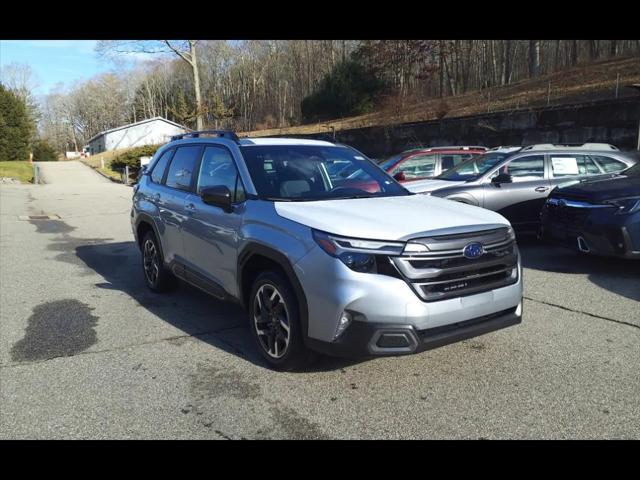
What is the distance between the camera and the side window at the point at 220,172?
15.0 ft

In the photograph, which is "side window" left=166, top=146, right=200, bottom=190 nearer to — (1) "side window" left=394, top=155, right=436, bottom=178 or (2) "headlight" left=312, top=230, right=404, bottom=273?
(2) "headlight" left=312, top=230, right=404, bottom=273

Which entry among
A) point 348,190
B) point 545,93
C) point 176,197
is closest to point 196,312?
point 176,197

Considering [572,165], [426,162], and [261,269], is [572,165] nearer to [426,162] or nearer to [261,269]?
[426,162]

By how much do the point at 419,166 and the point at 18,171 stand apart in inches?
1410

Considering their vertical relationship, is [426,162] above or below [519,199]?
above

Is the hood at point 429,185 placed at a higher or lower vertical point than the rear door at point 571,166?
lower

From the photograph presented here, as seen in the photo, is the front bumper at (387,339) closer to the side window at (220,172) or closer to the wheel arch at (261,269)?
the wheel arch at (261,269)

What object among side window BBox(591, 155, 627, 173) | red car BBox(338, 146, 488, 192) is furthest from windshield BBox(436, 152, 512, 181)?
side window BBox(591, 155, 627, 173)

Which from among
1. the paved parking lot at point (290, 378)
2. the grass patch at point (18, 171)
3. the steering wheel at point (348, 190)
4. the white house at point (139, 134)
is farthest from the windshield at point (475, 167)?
the white house at point (139, 134)

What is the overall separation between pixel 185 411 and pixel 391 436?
1352 millimetres

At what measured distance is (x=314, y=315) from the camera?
3.53m

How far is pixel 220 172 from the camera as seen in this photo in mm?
4914

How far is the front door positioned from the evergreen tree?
165 feet

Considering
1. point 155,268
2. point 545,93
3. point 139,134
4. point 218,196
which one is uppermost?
point 139,134
